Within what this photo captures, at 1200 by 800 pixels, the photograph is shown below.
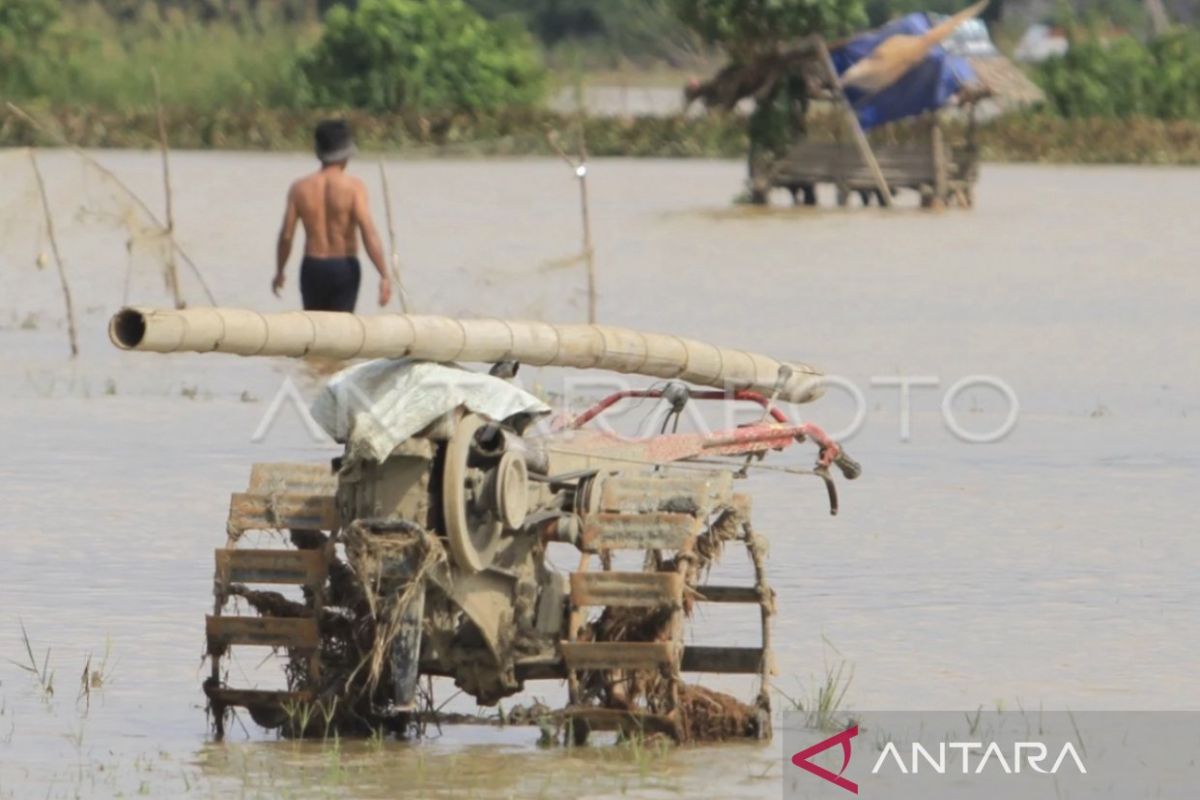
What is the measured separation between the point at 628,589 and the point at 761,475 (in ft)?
18.1

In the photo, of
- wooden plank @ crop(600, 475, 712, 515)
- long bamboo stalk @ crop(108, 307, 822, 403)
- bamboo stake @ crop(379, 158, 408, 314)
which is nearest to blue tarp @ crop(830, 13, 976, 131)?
bamboo stake @ crop(379, 158, 408, 314)

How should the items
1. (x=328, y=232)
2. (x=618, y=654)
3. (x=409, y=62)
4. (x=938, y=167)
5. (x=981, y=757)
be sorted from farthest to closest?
(x=409, y=62)
(x=938, y=167)
(x=328, y=232)
(x=981, y=757)
(x=618, y=654)

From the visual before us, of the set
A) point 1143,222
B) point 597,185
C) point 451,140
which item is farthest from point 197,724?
point 451,140

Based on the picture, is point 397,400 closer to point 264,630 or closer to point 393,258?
point 264,630

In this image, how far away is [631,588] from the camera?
6312mm

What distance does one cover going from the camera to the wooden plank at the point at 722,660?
6699 mm

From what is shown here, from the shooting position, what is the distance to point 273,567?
637 cm

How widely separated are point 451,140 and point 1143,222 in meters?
13.9

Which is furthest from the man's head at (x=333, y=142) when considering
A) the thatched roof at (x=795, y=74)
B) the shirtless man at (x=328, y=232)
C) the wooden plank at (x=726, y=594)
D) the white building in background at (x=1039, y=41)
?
the white building in background at (x=1039, y=41)

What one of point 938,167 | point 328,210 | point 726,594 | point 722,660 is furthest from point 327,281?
point 938,167

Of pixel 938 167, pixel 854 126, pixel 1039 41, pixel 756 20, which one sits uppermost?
pixel 1039 41

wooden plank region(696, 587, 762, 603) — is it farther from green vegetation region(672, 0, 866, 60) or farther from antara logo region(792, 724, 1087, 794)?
green vegetation region(672, 0, 866, 60)

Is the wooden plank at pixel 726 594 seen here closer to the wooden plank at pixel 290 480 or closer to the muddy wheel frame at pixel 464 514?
the muddy wheel frame at pixel 464 514

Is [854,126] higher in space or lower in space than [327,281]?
higher
